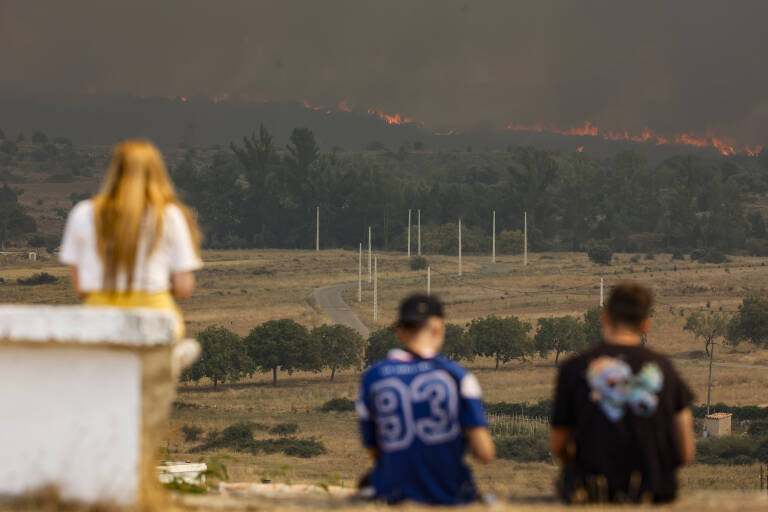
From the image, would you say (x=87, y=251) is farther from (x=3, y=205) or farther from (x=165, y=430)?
(x=3, y=205)

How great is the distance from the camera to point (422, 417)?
16.6 ft

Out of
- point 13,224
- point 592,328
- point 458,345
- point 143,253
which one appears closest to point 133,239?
point 143,253

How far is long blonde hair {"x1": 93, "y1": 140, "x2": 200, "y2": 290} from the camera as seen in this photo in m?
5.11

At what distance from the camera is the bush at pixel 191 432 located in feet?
151

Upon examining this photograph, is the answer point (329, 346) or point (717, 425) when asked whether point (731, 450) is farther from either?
point (329, 346)

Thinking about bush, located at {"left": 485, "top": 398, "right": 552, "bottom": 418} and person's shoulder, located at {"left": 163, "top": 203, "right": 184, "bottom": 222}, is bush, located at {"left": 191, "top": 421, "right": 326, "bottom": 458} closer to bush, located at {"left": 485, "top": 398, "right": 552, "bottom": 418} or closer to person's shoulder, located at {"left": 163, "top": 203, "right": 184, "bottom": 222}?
bush, located at {"left": 485, "top": 398, "right": 552, "bottom": 418}

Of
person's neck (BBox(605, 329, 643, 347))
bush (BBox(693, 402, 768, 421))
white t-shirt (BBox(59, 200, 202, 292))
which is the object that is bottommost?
bush (BBox(693, 402, 768, 421))

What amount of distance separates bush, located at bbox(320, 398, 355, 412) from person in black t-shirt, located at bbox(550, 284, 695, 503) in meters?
48.3

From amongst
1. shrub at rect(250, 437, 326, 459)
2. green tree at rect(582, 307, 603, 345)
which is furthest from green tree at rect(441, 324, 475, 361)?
shrub at rect(250, 437, 326, 459)

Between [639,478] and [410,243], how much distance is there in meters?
127

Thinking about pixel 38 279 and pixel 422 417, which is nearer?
pixel 422 417

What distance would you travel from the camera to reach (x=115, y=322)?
496 cm

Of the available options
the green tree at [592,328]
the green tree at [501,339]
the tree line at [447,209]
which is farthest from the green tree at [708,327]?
the tree line at [447,209]

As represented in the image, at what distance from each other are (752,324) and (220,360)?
3672cm
